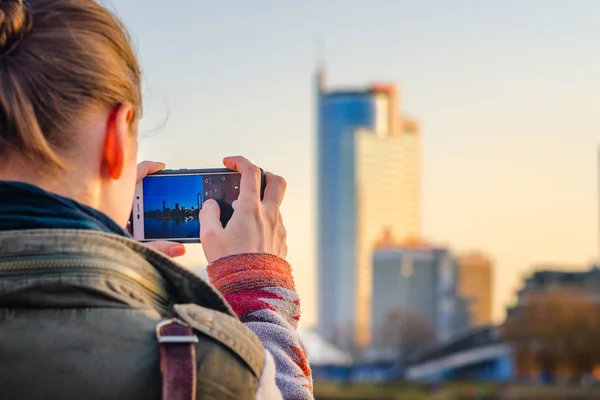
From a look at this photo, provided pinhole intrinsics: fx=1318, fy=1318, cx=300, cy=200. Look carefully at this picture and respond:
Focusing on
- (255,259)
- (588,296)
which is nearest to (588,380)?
(588,296)

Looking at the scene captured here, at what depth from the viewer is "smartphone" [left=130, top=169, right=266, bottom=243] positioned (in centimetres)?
185

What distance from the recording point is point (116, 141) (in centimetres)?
152

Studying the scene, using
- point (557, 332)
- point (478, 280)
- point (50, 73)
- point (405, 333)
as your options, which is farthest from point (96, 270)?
point (478, 280)

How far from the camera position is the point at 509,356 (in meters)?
77.2

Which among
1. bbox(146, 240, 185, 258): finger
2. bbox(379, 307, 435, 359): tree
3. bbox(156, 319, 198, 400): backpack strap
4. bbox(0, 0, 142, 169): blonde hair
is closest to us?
bbox(156, 319, 198, 400): backpack strap

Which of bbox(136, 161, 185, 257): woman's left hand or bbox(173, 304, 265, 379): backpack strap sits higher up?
bbox(136, 161, 185, 257): woman's left hand

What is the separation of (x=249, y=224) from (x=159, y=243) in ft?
0.63

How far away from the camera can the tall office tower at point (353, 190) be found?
18812cm

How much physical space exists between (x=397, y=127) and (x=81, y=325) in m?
195

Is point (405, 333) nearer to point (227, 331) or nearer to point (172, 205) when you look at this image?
point (172, 205)

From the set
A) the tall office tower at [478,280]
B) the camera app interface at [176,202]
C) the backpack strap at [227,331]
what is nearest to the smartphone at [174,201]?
the camera app interface at [176,202]

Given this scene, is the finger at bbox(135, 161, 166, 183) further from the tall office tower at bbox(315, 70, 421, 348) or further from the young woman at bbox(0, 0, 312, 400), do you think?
the tall office tower at bbox(315, 70, 421, 348)

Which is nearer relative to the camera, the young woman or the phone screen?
the young woman

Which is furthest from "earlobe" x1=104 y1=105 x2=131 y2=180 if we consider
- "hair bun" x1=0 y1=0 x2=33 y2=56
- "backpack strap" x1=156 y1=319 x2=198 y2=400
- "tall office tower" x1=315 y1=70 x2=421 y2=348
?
"tall office tower" x1=315 y1=70 x2=421 y2=348
